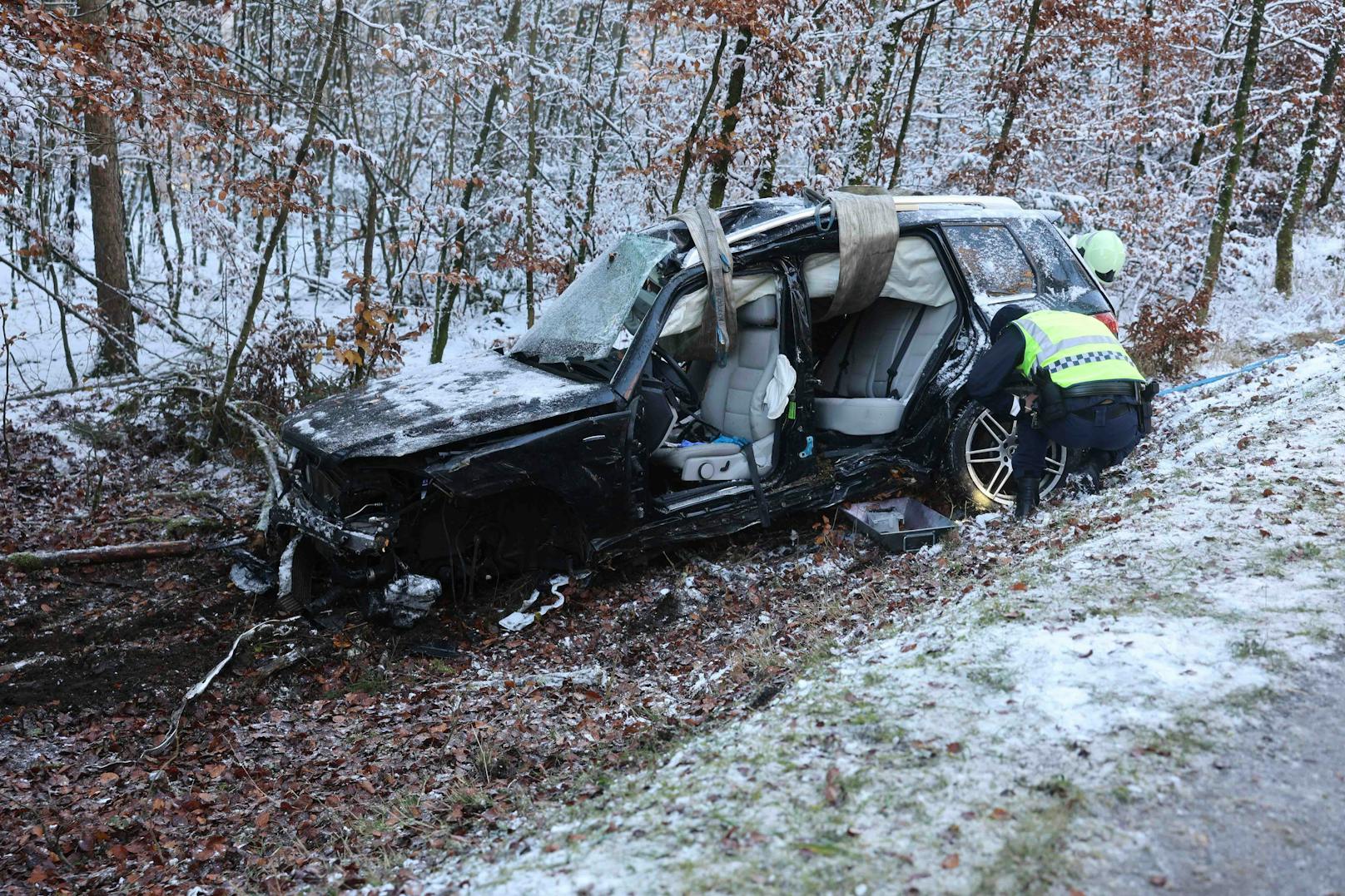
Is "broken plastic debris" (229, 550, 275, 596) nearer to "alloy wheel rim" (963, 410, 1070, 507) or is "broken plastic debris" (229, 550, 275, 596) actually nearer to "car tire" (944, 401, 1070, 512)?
"car tire" (944, 401, 1070, 512)

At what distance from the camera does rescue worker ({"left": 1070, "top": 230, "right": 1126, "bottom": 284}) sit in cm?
675

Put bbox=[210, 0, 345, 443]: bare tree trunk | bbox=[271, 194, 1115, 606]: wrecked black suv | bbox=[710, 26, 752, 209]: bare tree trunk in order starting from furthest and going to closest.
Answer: bbox=[710, 26, 752, 209]: bare tree trunk
bbox=[210, 0, 345, 443]: bare tree trunk
bbox=[271, 194, 1115, 606]: wrecked black suv

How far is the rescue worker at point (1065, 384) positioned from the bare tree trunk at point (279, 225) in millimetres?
5945

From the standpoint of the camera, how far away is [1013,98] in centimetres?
1248

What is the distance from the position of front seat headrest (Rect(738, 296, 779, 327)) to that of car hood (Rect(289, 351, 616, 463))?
1.26 metres

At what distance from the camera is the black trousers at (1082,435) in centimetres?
572

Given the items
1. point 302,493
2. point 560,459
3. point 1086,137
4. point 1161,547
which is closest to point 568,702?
point 560,459

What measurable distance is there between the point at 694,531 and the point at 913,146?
1326cm

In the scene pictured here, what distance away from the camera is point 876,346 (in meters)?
6.95

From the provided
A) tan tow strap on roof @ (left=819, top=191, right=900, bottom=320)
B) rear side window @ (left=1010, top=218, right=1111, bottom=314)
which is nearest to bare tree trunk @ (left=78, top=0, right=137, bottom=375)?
tan tow strap on roof @ (left=819, top=191, right=900, bottom=320)

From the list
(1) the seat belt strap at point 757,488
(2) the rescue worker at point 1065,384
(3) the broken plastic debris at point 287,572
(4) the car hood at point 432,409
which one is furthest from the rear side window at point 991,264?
(3) the broken plastic debris at point 287,572

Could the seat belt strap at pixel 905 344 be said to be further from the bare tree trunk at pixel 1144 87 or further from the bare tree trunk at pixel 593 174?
the bare tree trunk at pixel 1144 87

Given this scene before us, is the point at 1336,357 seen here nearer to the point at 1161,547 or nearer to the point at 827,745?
the point at 1161,547

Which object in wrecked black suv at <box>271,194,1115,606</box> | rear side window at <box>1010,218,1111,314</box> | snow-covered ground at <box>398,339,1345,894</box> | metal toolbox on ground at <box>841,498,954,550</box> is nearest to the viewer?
snow-covered ground at <box>398,339,1345,894</box>
